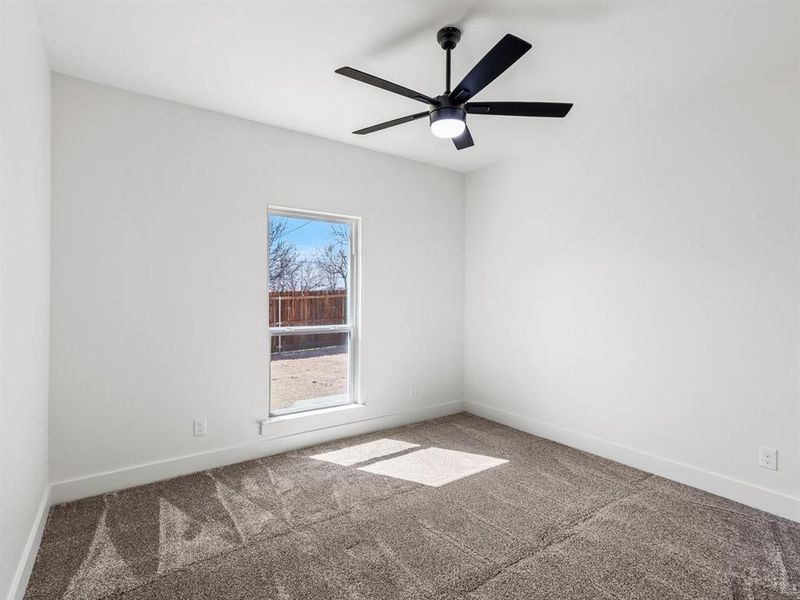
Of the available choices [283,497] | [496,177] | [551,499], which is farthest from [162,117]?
[551,499]

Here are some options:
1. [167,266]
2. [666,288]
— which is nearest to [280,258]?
[167,266]

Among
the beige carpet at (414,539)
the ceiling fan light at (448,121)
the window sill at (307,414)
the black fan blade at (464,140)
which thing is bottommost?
the beige carpet at (414,539)

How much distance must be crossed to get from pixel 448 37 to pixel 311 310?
241cm

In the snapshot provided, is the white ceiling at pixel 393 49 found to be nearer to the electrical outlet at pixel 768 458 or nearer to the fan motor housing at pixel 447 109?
the fan motor housing at pixel 447 109

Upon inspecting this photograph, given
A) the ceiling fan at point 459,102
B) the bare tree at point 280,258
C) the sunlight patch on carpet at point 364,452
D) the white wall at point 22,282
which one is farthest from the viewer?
the bare tree at point 280,258

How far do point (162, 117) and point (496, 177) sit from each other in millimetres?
3020

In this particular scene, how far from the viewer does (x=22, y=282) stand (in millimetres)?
1866

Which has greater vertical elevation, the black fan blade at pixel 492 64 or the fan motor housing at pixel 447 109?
the black fan blade at pixel 492 64

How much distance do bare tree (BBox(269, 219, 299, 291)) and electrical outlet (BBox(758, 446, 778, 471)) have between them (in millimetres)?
3527

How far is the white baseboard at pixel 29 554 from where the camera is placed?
5.83 feet

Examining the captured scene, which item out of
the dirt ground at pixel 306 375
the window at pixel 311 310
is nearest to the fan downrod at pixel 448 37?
the window at pixel 311 310

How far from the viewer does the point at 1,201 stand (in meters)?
1.51

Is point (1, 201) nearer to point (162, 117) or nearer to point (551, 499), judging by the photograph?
point (162, 117)

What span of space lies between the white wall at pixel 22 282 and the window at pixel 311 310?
5.00ft
